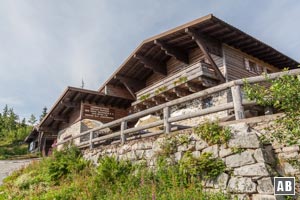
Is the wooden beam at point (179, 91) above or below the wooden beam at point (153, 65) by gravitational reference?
below

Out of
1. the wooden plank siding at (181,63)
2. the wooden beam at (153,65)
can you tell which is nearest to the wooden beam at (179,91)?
the wooden plank siding at (181,63)

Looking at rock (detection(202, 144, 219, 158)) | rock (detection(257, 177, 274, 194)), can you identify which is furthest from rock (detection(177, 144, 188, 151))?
rock (detection(257, 177, 274, 194))

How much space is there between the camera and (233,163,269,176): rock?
5.26m

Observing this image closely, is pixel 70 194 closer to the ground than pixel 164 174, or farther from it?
closer to the ground

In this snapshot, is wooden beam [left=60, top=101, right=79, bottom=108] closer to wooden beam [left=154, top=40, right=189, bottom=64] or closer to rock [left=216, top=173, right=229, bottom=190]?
wooden beam [left=154, top=40, right=189, bottom=64]

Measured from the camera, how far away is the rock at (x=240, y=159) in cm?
555

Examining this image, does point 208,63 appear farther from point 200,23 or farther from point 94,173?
point 94,173

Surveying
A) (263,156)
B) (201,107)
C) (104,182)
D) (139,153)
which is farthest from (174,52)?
(263,156)

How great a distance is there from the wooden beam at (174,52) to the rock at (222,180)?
938 cm

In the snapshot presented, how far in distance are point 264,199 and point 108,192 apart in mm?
4153

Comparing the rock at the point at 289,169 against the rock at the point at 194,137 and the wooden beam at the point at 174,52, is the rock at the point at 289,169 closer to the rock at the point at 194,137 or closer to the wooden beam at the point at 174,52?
the rock at the point at 194,137

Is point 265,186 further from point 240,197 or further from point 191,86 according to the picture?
point 191,86

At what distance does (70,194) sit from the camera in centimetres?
807

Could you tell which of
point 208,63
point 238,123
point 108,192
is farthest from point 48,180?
point 208,63
